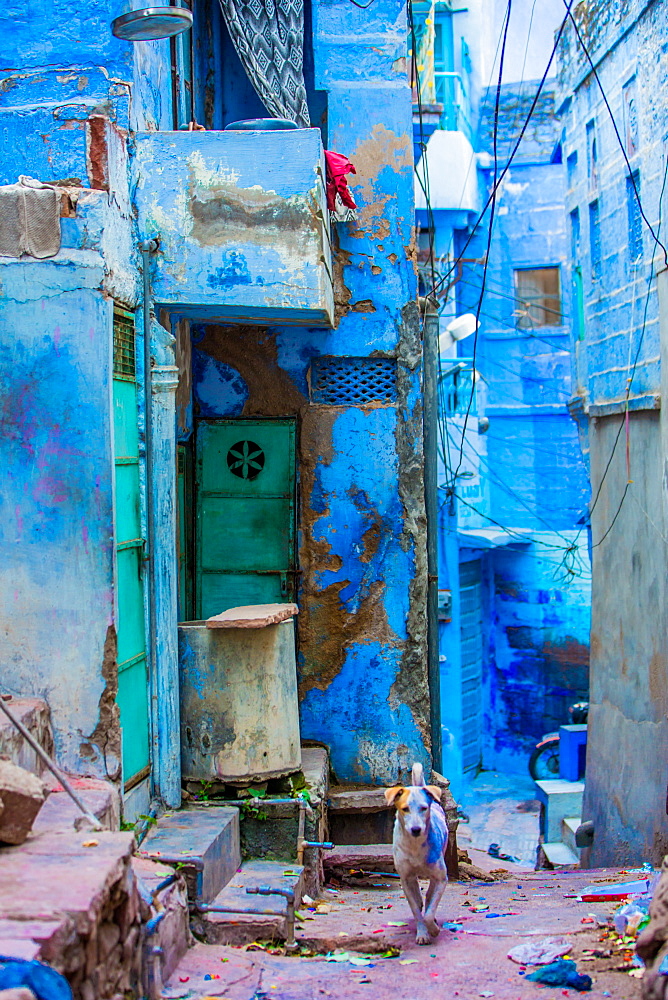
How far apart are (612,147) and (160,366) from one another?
7.95 meters

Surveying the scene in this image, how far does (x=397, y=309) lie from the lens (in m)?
8.68

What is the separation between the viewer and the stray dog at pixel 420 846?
5.39 metres

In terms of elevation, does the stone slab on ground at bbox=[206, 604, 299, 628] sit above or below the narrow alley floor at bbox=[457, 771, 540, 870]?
above

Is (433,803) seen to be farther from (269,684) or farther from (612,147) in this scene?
(612,147)

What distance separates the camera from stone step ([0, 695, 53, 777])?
4.92 m

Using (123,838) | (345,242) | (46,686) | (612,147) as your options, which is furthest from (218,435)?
(612,147)

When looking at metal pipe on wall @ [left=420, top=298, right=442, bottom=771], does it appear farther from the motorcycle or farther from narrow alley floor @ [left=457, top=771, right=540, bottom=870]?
the motorcycle

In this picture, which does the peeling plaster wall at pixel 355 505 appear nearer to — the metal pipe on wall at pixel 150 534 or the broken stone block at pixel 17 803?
the metal pipe on wall at pixel 150 534

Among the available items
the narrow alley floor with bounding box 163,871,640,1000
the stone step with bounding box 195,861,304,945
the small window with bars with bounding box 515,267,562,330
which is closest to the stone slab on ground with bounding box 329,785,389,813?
the narrow alley floor with bounding box 163,871,640,1000

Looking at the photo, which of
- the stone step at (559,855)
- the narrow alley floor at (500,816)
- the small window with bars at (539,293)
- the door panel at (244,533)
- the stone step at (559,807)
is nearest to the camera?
the door panel at (244,533)

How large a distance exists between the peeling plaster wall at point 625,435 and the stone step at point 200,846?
465 centimetres

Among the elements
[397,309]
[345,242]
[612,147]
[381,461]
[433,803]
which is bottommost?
[433,803]

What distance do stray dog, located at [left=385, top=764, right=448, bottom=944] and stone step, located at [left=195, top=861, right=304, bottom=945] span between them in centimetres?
77

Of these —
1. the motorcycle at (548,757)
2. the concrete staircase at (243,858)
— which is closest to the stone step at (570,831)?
the motorcycle at (548,757)
